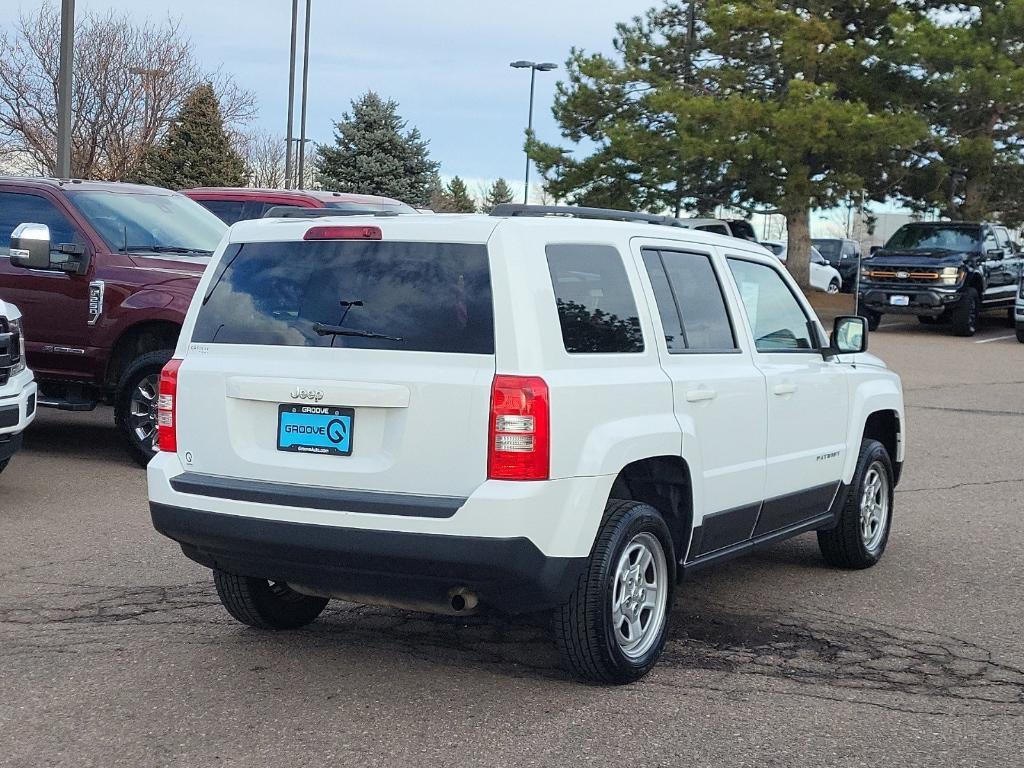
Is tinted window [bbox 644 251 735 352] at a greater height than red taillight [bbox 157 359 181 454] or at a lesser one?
greater

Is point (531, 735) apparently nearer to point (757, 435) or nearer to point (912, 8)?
point (757, 435)

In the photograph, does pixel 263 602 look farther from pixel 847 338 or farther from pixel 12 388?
pixel 12 388

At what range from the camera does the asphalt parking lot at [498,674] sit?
453 cm

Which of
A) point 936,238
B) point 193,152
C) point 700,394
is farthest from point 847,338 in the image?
point 193,152

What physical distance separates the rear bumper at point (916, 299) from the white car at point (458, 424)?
21.8 m

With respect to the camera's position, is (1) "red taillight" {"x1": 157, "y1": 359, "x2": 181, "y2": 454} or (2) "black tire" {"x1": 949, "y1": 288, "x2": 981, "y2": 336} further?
(2) "black tire" {"x1": 949, "y1": 288, "x2": 981, "y2": 336}

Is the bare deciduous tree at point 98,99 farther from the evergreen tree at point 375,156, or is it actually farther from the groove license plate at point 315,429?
the groove license plate at point 315,429

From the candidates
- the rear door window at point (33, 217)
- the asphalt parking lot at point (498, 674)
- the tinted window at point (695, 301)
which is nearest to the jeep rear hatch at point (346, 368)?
the asphalt parking lot at point (498, 674)

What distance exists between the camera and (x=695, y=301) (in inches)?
231

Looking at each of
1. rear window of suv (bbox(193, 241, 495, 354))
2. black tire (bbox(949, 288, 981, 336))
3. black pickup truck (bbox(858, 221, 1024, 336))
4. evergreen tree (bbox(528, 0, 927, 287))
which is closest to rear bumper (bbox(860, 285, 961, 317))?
black pickup truck (bbox(858, 221, 1024, 336))

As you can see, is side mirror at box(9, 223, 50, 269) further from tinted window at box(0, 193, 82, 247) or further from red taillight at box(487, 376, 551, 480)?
red taillight at box(487, 376, 551, 480)

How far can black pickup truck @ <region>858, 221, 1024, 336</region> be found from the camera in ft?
86.8

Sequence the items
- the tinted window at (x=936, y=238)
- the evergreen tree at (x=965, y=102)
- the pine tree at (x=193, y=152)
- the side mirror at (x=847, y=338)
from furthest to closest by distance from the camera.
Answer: the pine tree at (x=193, y=152)
the evergreen tree at (x=965, y=102)
the tinted window at (x=936, y=238)
the side mirror at (x=847, y=338)

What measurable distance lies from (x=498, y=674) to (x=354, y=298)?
1.55 meters
